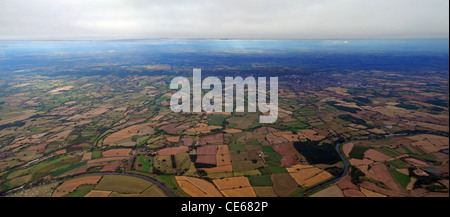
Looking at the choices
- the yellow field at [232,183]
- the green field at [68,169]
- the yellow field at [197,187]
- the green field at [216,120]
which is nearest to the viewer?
the yellow field at [197,187]

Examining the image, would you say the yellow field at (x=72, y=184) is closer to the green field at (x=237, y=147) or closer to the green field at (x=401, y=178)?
the green field at (x=237, y=147)

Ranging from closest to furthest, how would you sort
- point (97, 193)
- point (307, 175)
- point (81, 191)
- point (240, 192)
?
1. point (240, 192)
2. point (97, 193)
3. point (81, 191)
4. point (307, 175)

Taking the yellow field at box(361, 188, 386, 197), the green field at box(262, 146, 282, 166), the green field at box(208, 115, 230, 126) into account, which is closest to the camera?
the yellow field at box(361, 188, 386, 197)

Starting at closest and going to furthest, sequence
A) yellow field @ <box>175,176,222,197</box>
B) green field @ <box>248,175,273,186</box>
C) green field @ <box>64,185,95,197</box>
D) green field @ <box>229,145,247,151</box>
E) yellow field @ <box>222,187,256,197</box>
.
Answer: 1. yellow field @ <box>222,187,256,197</box>
2. yellow field @ <box>175,176,222,197</box>
3. green field @ <box>64,185,95,197</box>
4. green field @ <box>248,175,273,186</box>
5. green field @ <box>229,145,247,151</box>

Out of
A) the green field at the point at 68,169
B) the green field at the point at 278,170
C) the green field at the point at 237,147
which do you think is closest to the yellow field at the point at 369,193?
the green field at the point at 278,170

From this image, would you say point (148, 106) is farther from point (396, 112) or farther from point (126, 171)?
point (396, 112)

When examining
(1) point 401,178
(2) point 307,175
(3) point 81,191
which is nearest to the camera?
(3) point 81,191

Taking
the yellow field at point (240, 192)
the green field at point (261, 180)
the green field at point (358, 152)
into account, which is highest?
the green field at point (358, 152)

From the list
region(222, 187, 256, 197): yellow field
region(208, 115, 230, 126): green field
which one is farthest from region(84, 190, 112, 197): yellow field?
region(208, 115, 230, 126): green field

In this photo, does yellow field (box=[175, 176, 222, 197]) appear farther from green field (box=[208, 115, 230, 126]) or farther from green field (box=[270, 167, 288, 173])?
green field (box=[208, 115, 230, 126])

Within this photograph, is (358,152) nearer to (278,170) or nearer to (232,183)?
(278,170)

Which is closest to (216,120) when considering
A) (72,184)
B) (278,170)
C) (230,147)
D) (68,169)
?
(230,147)
